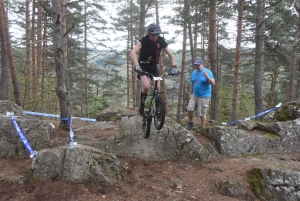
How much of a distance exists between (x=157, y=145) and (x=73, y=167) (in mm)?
2131

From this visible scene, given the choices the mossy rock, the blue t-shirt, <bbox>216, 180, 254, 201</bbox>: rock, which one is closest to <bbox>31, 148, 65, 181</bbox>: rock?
<bbox>216, 180, 254, 201</bbox>: rock

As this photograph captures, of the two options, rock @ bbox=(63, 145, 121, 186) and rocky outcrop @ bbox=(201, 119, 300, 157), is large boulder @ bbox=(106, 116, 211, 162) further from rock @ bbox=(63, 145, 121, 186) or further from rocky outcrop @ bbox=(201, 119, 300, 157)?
rock @ bbox=(63, 145, 121, 186)

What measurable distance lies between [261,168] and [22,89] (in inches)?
412

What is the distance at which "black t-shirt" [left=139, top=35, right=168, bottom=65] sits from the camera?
4641 mm

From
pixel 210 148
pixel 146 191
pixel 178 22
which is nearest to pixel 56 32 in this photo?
pixel 146 191

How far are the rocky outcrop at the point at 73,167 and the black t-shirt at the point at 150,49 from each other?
2259 mm

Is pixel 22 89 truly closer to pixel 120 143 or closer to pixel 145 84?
pixel 120 143

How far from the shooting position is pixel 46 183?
3.64 m

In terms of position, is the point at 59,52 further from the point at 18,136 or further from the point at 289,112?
the point at 289,112

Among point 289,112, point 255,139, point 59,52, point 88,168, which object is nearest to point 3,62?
point 59,52

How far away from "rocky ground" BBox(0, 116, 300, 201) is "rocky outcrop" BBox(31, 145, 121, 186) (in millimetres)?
109

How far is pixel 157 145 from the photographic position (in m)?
5.33

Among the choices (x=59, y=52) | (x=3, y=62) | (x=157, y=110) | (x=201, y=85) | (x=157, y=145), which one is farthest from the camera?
(x=3, y=62)

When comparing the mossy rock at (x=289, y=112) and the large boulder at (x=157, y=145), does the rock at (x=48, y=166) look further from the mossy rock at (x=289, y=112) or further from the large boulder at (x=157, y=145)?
the mossy rock at (x=289, y=112)
